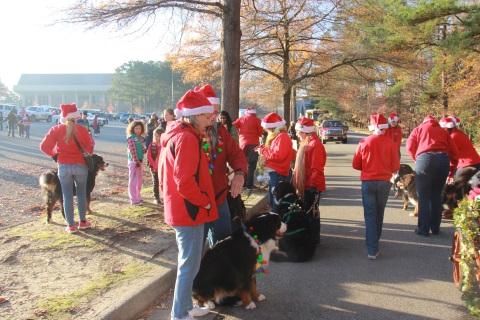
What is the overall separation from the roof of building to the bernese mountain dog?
124 meters

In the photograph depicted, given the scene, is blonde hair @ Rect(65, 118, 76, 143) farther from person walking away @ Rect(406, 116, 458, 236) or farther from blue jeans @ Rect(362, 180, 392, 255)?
person walking away @ Rect(406, 116, 458, 236)

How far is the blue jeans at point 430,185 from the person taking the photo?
23.1ft

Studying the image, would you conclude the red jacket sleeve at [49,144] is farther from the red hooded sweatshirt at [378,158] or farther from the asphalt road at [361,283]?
the red hooded sweatshirt at [378,158]

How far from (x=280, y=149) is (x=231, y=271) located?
316cm

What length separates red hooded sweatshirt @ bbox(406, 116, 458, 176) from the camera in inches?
278

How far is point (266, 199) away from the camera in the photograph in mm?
9906

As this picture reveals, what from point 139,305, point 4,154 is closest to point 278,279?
point 139,305

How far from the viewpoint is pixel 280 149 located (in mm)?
7160

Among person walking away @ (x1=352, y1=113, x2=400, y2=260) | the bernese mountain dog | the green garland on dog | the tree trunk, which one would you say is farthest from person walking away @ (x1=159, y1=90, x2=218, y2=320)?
the tree trunk

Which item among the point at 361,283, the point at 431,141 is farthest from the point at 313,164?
the point at 431,141

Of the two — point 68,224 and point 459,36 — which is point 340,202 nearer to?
point 68,224

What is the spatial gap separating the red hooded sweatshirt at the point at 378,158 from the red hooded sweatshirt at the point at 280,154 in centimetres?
139

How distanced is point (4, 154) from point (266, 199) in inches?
523

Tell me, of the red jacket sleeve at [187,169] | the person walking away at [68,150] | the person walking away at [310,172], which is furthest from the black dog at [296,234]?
the person walking away at [68,150]
